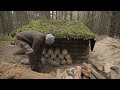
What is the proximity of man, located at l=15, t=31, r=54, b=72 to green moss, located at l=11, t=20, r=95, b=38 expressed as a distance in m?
1.57

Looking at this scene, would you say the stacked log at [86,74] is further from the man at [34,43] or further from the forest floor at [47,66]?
the man at [34,43]

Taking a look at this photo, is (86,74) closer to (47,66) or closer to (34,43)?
(34,43)

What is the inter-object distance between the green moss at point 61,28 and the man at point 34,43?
61.8 inches

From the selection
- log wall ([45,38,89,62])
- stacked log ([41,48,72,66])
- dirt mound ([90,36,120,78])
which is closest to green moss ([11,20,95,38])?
log wall ([45,38,89,62])

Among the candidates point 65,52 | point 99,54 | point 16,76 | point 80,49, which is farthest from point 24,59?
point 99,54

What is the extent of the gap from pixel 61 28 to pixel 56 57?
1.43 m

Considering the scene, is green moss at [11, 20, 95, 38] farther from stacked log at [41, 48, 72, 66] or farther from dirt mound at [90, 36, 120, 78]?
dirt mound at [90, 36, 120, 78]

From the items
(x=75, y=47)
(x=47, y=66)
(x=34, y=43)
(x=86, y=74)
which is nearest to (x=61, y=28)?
(x=75, y=47)

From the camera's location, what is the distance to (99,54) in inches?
465

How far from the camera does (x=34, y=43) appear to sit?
25.1 feet

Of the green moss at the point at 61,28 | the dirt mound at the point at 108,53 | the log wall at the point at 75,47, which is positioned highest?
the green moss at the point at 61,28

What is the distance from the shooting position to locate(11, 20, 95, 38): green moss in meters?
9.50

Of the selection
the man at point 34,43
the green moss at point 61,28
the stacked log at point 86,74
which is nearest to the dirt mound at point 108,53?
the green moss at point 61,28

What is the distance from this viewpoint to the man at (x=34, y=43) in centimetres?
764
